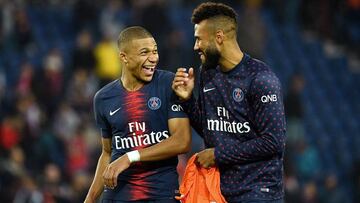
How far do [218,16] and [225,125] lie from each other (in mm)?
742

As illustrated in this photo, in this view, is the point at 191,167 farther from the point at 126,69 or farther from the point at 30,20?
the point at 30,20

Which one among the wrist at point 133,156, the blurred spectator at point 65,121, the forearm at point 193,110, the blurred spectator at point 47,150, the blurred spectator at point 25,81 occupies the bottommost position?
the blurred spectator at point 47,150

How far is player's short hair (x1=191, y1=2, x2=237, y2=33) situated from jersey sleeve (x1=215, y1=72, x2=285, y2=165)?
0.42 m

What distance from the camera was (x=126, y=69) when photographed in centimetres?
644

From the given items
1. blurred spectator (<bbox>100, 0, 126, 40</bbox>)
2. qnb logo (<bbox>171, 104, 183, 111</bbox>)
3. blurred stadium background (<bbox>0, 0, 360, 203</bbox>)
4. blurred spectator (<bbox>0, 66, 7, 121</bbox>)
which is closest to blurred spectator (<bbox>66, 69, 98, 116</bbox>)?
blurred stadium background (<bbox>0, 0, 360, 203</bbox>)

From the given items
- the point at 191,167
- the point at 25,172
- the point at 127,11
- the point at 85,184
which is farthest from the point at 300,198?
the point at 191,167

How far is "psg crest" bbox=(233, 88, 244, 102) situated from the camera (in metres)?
6.10

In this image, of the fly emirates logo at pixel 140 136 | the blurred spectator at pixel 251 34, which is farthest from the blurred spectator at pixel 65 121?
the fly emirates logo at pixel 140 136

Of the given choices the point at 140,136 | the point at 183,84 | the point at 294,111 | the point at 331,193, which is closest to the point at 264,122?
the point at 183,84

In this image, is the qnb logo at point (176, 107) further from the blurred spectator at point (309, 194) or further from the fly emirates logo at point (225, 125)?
the blurred spectator at point (309, 194)

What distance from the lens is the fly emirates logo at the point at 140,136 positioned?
249 inches

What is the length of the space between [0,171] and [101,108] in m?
6.17

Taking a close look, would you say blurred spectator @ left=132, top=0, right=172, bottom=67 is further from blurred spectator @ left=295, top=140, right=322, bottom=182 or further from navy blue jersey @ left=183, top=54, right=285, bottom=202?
navy blue jersey @ left=183, top=54, right=285, bottom=202

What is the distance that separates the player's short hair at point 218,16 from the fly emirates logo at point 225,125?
0.56 metres
